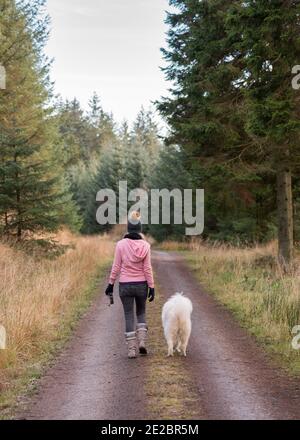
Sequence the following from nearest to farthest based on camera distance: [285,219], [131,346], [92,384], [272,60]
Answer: [92,384]
[131,346]
[272,60]
[285,219]

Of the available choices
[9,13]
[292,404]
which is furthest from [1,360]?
[9,13]

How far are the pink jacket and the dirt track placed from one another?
1.30 m

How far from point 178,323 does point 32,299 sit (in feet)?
13.8

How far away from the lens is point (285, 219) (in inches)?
655

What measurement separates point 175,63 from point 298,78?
9.98 meters

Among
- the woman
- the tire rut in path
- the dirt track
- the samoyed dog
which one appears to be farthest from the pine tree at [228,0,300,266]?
the tire rut in path

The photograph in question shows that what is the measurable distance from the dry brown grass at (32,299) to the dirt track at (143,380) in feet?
1.90

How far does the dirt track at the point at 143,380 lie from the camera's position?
5.92 meters

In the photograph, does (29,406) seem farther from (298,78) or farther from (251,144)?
(251,144)

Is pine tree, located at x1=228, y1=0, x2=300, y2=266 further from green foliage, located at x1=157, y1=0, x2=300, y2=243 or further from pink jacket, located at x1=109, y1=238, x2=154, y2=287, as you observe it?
pink jacket, located at x1=109, y1=238, x2=154, y2=287

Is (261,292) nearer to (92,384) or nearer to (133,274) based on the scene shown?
(133,274)

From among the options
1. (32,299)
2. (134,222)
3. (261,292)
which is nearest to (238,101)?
(261,292)

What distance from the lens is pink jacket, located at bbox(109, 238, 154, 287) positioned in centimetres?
836

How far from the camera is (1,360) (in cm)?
780
